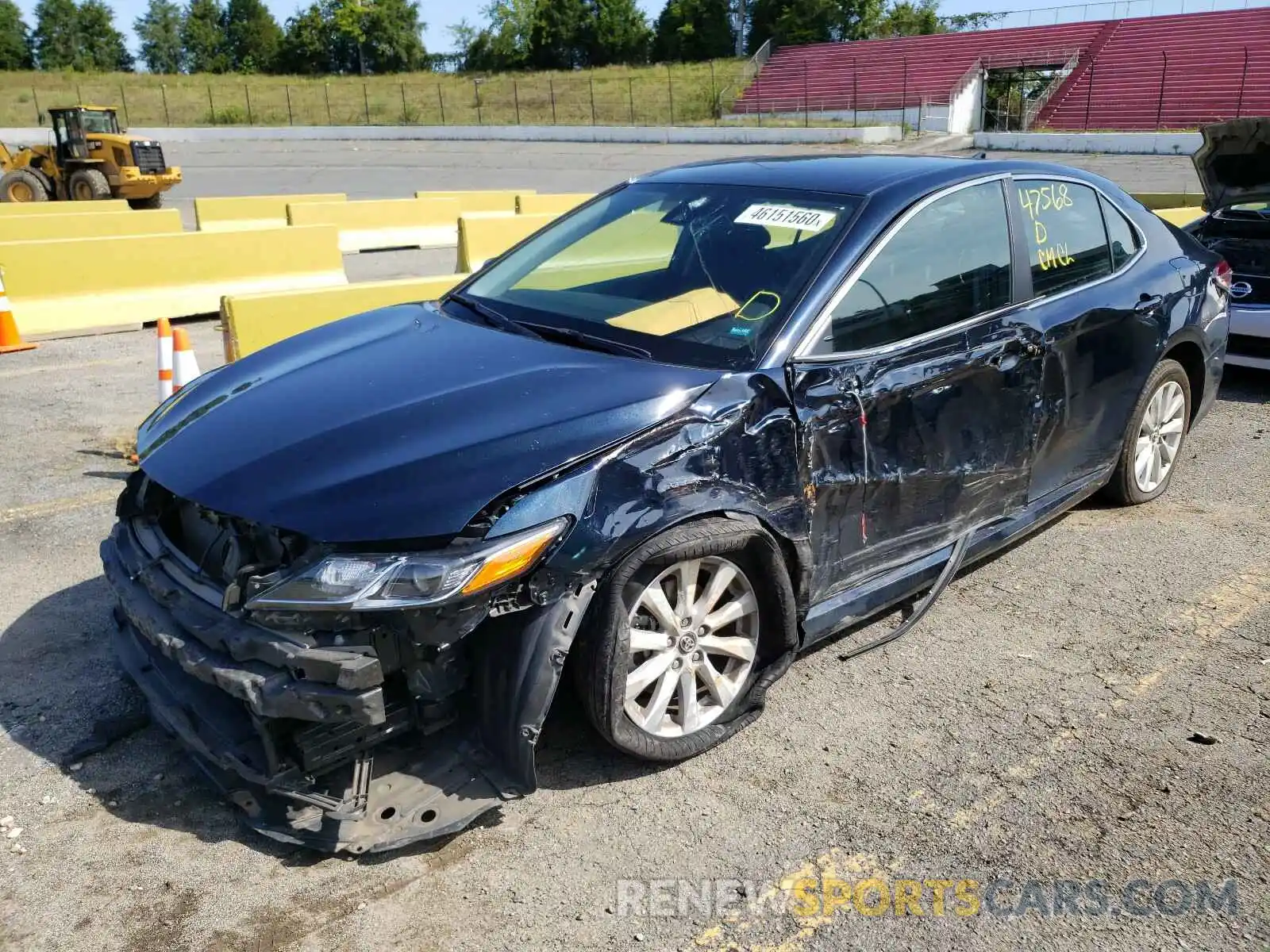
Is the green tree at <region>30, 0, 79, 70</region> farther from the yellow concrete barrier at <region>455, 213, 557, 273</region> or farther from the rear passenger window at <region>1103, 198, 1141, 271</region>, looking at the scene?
the rear passenger window at <region>1103, 198, 1141, 271</region>

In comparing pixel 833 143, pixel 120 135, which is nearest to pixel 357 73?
pixel 833 143

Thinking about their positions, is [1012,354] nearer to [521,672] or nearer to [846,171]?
[846,171]

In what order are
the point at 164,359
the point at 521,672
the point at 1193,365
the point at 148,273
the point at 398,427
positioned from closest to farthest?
the point at 521,672 → the point at 398,427 → the point at 1193,365 → the point at 164,359 → the point at 148,273

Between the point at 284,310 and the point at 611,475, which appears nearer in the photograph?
the point at 611,475

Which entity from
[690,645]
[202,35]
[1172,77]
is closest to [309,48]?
[202,35]

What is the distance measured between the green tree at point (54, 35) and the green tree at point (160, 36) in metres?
7.57

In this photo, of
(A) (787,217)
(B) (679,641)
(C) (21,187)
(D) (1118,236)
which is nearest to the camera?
(B) (679,641)

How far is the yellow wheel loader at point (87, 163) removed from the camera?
23.2m

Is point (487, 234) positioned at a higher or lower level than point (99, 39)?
lower

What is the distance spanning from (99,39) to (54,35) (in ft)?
13.0

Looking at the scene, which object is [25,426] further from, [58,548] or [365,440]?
[365,440]

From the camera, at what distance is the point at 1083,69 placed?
45.7 meters

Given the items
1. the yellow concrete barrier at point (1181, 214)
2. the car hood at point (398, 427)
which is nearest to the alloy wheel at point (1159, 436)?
the car hood at point (398, 427)

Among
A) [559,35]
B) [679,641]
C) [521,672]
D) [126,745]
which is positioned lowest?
[126,745]
